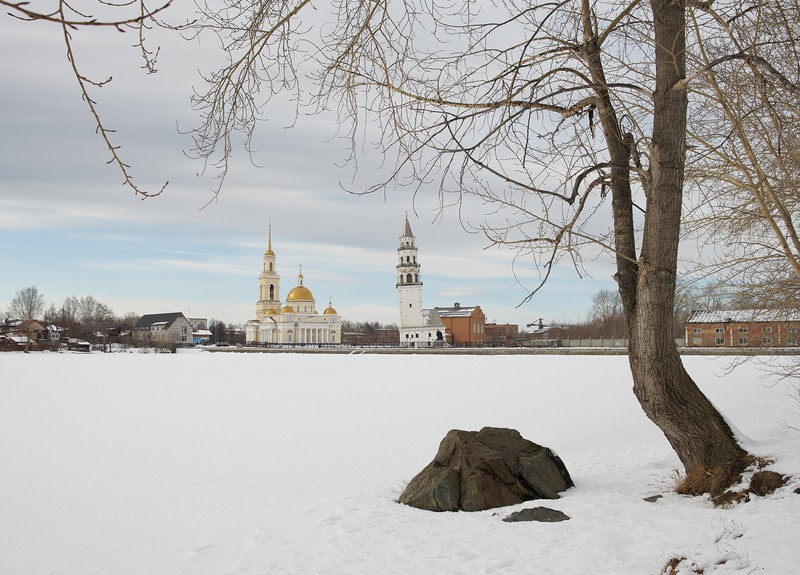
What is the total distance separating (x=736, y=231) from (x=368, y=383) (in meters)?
19.2

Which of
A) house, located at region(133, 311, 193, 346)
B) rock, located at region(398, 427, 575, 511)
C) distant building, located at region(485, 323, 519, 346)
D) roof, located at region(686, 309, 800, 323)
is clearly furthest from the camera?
distant building, located at region(485, 323, 519, 346)

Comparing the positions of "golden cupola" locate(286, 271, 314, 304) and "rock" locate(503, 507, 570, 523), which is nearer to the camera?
"rock" locate(503, 507, 570, 523)

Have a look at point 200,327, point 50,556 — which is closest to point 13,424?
point 50,556

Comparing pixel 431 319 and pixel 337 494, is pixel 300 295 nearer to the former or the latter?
pixel 431 319

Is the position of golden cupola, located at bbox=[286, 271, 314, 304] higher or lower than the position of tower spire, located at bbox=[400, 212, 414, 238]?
lower

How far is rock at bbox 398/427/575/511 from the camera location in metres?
8.00

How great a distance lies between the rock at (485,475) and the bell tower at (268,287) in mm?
115087

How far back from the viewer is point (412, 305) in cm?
10712

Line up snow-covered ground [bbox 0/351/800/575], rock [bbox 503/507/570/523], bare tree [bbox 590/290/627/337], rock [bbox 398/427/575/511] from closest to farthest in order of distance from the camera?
snow-covered ground [bbox 0/351/800/575], rock [bbox 503/507/570/523], rock [bbox 398/427/575/511], bare tree [bbox 590/290/627/337]

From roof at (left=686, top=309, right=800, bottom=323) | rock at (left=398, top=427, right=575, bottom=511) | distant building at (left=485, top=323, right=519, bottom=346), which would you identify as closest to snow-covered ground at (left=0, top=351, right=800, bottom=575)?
rock at (left=398, top=427, right=575, bottom=511)

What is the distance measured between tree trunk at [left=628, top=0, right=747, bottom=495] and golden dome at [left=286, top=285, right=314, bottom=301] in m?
110

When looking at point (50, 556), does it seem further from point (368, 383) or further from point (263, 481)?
point (368, 383)

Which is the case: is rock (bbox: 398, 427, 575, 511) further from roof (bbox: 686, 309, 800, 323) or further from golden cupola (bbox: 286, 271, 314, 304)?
golden cupola (bbox: 286, 271, 314, 304)

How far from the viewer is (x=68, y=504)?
8922 millimetres
